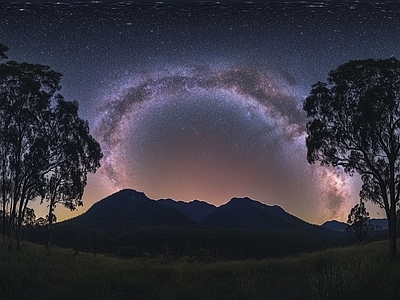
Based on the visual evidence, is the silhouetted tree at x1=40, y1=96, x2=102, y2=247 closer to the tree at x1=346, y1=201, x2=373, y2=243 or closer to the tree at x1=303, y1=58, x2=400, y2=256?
the tree at x1=303, y1=58, x2=400, y2=256

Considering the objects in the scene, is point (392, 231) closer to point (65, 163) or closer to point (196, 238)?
point (196, 238)

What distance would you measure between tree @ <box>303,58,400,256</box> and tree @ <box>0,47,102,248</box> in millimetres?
8092

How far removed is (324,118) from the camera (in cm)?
1333

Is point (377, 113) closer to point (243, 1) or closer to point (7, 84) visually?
point (243, 1)

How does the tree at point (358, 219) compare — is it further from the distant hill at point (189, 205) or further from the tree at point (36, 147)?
the tree at point (36, 147)

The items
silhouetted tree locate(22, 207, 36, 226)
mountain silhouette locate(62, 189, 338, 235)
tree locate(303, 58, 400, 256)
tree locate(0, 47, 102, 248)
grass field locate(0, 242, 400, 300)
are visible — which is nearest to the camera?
grass field locate(0, 242, 400, 300)

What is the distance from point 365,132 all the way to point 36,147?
510 inches

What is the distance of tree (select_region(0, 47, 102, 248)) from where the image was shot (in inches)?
536

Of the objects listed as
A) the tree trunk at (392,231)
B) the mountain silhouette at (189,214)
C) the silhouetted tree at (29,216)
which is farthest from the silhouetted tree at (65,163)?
the tree trunk at (392,231)

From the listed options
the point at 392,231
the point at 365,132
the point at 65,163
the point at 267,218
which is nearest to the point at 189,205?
the point at 267,218

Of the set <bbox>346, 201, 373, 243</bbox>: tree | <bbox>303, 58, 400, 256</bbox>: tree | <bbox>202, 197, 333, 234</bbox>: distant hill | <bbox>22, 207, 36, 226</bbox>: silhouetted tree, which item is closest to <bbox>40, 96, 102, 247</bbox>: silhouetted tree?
<bbox>22, 207, 36, 226</bbox>: silhouetted tree

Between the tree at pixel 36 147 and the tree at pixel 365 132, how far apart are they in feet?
26.5

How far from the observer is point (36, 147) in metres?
15.5

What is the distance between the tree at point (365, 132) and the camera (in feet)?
38.1
